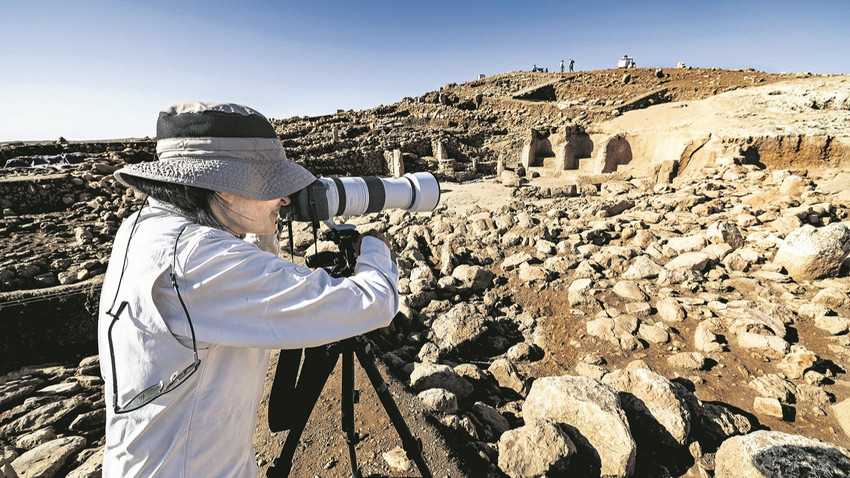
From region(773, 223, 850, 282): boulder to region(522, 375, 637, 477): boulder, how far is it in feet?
10.3

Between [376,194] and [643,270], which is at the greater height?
[376,194]

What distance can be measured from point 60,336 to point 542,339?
6288 millimetres

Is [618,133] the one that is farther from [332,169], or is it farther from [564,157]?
[332,169]

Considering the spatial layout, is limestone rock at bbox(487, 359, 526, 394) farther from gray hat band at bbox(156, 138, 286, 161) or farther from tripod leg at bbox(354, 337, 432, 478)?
gray hat band at bbox(156, 138, 286, 161)

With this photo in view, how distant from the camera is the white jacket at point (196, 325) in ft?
2.54

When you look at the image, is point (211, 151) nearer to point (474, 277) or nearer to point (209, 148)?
point (209, 148)

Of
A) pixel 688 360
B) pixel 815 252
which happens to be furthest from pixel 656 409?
pixel 815 252

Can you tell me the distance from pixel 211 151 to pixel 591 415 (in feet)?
6.86

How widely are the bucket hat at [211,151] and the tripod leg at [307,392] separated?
706 mm

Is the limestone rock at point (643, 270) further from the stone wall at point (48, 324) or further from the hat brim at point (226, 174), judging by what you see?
the stone wall at point (48, 324)

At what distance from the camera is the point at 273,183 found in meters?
1.02

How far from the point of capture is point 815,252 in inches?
134

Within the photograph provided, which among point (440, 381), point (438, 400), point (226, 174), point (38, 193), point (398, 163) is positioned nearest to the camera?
point (226, 174)

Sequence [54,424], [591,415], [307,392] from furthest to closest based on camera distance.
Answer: [54,424], [591,415], [307,392]
